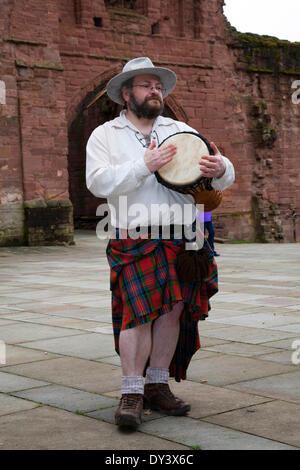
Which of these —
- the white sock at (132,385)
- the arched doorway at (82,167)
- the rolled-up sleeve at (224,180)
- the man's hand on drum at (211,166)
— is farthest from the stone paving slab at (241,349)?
the arched doorway at (82,167)

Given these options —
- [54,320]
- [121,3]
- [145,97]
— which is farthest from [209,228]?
[121,3]

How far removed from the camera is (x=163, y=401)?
371 cm

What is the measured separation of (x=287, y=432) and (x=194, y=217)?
122 cm

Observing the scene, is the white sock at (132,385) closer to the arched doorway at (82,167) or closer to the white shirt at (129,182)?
the white shirt at (129,182)

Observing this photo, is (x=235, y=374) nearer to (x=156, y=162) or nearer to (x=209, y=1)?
(x=156, y=162)

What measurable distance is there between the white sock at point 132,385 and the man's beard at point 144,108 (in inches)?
54.1

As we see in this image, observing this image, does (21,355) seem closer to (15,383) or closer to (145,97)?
(15,383)

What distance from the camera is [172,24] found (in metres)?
20.6

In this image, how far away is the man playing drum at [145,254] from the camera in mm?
3666

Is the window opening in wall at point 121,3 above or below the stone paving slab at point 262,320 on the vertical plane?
above

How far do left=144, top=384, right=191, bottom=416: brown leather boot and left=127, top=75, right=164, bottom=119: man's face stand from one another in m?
1.43

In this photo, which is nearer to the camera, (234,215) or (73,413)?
(73,413)

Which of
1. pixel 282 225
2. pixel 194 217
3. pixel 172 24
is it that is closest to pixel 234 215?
pixel 282 225

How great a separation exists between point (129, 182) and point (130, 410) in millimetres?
1109
